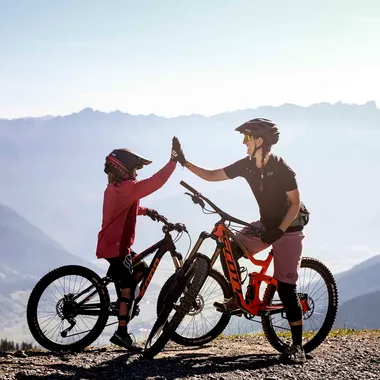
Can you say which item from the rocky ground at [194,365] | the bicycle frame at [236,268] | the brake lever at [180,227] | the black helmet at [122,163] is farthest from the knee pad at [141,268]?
the black helmet at [122,163]

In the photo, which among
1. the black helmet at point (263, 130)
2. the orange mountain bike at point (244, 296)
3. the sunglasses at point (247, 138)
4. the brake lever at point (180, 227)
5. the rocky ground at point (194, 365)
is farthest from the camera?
the brake lever at point (180, 227)

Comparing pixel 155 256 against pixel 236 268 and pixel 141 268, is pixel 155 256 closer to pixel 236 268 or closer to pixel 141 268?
pixel 141 268

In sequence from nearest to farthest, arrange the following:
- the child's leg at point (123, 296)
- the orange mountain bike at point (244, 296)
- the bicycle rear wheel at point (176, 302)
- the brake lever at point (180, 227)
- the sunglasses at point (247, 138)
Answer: the bicycle rear wheel at point (176, 302) < the sunglasses at point (247, 138) < the orange mountain bike at point (244, 296) < the child's leg at point (123, 296) < the brake lever at point (180, 227)

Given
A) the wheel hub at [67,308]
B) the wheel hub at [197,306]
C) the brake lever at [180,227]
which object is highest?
the brake lever at [180,227]

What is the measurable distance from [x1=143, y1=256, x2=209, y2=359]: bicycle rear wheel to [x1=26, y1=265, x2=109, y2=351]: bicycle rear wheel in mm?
900

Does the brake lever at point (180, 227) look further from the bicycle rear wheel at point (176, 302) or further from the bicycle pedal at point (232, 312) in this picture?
the bicycle pedal at point (232, 312)

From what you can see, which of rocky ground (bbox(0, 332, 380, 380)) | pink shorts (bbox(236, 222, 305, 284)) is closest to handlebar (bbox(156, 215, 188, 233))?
pink shorts (bbox(236, 222, 305, 284))

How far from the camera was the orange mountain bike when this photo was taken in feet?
24.9

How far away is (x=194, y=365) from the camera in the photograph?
7.13 metres

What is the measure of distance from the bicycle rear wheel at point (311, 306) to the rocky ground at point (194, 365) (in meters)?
0.22

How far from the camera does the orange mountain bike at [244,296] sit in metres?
7.59

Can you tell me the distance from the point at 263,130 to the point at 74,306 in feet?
11.0

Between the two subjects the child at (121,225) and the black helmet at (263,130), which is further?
the child at (121,225)

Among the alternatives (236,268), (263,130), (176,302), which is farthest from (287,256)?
(263,130)
